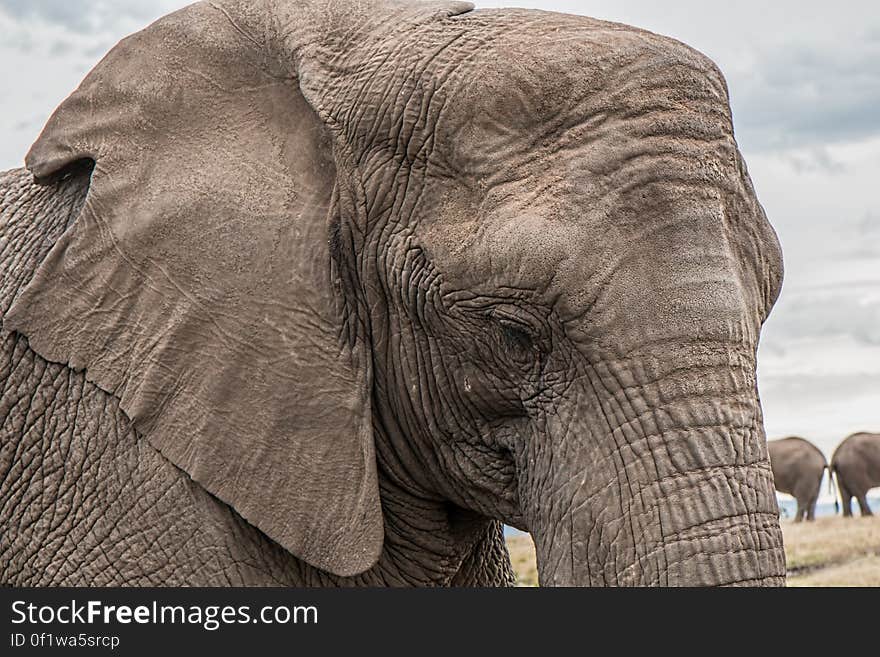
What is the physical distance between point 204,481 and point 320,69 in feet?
3.95

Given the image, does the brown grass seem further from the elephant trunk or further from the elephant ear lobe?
the elephant trunk

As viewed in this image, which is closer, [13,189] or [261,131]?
[261,131]

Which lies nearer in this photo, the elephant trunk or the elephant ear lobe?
the elephant trunk

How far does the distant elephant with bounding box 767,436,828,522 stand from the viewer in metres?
27.5

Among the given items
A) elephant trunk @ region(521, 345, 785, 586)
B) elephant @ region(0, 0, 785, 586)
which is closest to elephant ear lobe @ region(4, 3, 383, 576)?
elephant @ region(0, 0, 785, 586)

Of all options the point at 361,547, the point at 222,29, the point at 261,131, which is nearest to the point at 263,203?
the point at 261,131

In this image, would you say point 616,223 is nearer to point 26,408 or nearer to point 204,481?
point 204,481

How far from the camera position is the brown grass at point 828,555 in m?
16.3

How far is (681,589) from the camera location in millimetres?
3512

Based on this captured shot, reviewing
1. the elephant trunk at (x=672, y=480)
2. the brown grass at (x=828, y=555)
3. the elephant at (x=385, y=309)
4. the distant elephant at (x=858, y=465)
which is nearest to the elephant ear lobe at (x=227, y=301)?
the elephant at (x=385, y=309)

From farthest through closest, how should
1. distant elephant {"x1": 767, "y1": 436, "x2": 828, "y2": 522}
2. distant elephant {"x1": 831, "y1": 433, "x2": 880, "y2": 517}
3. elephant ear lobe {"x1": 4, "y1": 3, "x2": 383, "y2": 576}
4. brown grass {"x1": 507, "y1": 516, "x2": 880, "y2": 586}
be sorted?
1. distant elephant {"x1": 767, "y1": 436, "x2": 828, "y2": 522}
2. distant elephant {"x1": 831, "y1": 433, "x2": 880, "y2": 517}
3. brown grass {"x1": 507, "y1": 516, "x2": 880, "y2": 586}
4. elephant ear lobe {"x1": 4, "y1": 3, "x2": 383, "y2": 576}

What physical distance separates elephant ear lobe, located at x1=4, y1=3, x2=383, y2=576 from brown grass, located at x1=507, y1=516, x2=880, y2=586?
1048cm

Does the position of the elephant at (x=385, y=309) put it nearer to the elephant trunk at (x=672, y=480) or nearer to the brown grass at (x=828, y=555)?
the elephant trunk at (x=672, y=480)

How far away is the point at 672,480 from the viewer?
3545 millimetres
